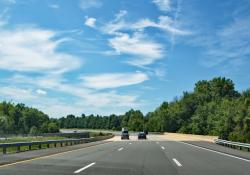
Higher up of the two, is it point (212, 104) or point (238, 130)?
point (212, 104)

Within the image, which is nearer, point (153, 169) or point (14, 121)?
point (153, 169)

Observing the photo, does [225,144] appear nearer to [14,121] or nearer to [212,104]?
[212,104]

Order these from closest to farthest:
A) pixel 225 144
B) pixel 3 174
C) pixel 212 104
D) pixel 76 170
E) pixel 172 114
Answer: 1. pixel 3 174
2. pixel 76 170
3. pixel 225 144
4. pixel 212 104
5. pixel 172 114

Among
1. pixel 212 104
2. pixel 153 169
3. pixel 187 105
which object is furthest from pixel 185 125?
pixel 153 169

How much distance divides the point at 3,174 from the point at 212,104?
11875 centimetres

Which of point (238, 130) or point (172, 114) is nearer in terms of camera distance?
point (238, 130)

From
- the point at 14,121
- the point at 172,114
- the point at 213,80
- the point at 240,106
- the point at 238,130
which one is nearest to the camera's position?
the point at 238,130

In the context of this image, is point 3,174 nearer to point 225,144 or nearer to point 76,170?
point 76,170

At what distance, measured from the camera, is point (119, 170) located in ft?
53.4

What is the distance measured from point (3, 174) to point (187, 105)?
141366mm

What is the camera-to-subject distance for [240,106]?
86250 millimetres

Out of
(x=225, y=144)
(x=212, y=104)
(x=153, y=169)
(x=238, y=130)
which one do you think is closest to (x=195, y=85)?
(x=212, y=104)

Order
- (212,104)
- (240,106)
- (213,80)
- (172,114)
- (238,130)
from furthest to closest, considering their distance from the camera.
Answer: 1. (172,114)
2. (213,80)
3. (212,104)
4. (240,106)
5. (238,130)

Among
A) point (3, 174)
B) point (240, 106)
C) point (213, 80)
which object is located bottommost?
point (3, 174)
